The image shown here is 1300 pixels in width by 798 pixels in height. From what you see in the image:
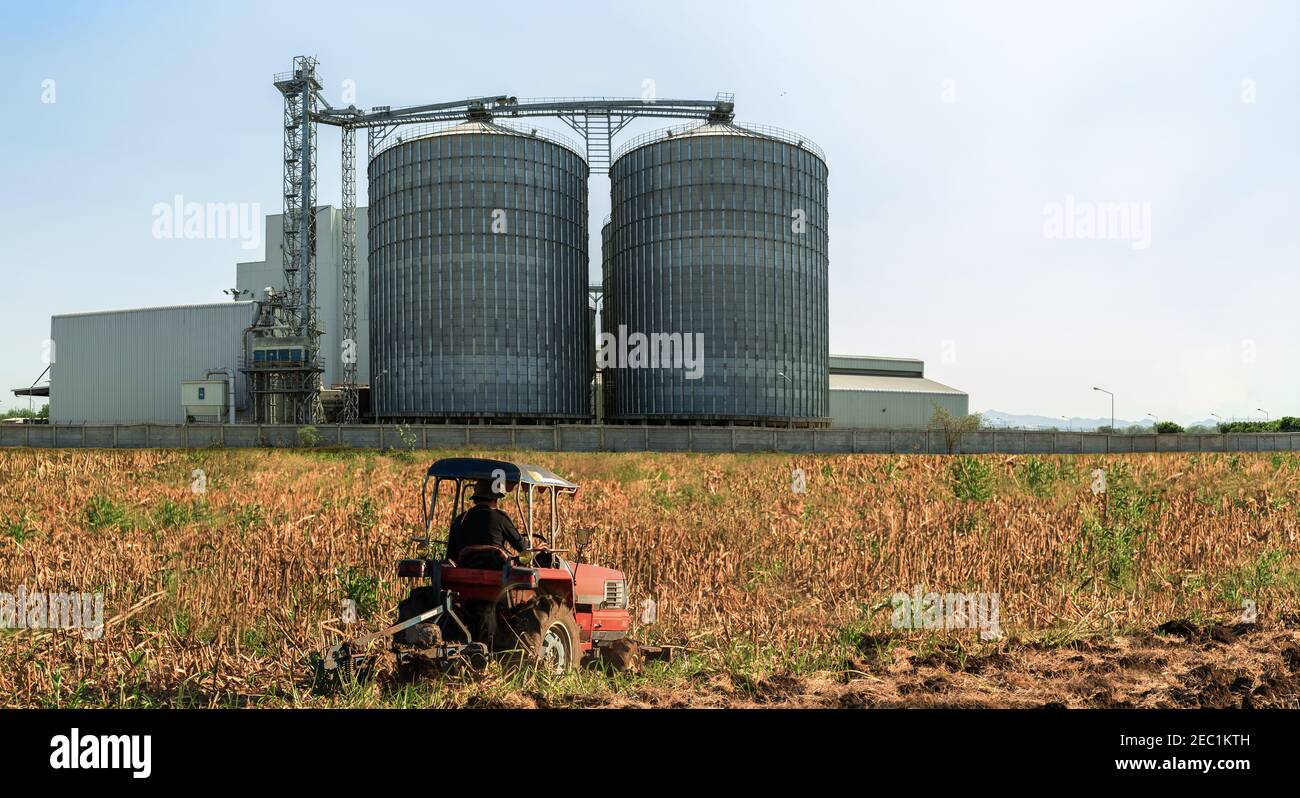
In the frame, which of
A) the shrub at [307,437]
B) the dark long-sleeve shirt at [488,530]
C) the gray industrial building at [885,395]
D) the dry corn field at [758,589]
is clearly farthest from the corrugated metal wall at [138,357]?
the dark long-sleeve shirt at [488,530]

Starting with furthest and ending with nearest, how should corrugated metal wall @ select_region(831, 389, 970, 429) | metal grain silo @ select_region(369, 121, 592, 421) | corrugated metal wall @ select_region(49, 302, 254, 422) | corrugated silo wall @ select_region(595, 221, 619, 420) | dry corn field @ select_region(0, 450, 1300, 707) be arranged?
corrugated metal wall @ select_region(831, 389, 970, 429)
corrugated silo wall @ select_region(595, 221, 619, 420)
corrugated metal wall @ select_region(49, 302, 254, 422)
metal grain silo @ select_region(369, 121, 592, 421)
dry corn field @ select_region(0, 450, 1300, 707)

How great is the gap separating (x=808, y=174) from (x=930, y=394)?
1126 inches

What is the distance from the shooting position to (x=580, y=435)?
41344 millimetres

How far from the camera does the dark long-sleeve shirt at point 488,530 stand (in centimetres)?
776

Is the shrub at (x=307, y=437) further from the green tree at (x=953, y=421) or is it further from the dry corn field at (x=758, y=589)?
the green tree at (x=953, y=421)

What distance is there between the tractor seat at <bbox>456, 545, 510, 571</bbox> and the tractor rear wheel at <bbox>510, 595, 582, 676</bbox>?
475mm

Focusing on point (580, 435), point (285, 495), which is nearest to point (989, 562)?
point (285, 495)

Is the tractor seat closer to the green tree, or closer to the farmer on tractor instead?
the farmer on tractor

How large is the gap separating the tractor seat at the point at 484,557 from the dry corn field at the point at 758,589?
1.02 metres

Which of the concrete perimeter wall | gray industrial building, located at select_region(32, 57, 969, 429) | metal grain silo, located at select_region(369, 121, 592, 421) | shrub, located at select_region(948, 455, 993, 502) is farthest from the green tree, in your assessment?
shrub, located at select_region(948, 455, 993, 502)

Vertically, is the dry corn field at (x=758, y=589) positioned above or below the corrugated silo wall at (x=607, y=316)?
below

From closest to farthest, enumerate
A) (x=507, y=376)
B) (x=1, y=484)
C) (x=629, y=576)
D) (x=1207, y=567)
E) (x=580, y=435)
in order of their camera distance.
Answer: (x=629, y=576) < (x=1207, y=567) < (x=1, y=484) < (x=580, y=435) < (x=507, y=376)

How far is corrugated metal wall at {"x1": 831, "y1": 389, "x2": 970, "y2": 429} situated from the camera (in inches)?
2933

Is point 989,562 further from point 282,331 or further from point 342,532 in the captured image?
point 282,331
